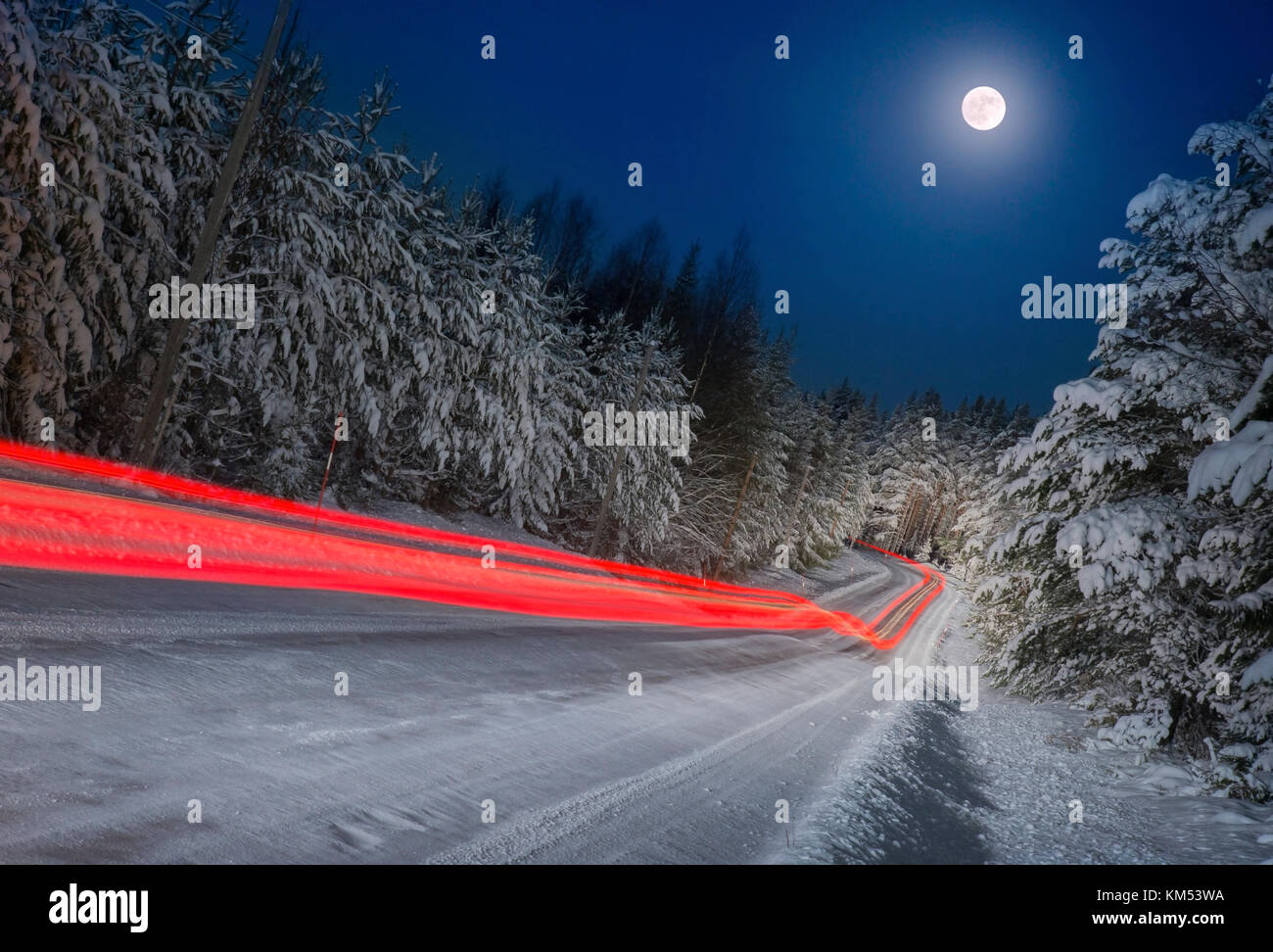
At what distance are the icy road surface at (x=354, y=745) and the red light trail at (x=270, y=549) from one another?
1030 millimetres

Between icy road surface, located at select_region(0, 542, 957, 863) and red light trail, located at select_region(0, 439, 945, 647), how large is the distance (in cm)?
103

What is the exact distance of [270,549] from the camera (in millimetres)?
11555

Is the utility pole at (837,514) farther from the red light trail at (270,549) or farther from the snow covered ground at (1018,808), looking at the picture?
the snow covered ground at (1018,808)

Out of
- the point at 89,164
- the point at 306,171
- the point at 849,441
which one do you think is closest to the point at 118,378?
the point at 89,164

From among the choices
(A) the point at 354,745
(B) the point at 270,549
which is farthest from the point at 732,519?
(A) the point at 354,745

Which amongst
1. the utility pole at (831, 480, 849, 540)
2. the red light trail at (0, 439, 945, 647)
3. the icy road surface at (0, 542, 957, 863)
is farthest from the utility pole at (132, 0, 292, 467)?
the utility pole at (831, 480, 849, 540)

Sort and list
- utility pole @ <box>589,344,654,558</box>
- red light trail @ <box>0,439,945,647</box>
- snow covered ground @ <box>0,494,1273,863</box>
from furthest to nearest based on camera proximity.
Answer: utility pole @ <box>589,344,654,558</box>
red light trail @ <box>0,439,945,647</box>
snow covered ground @ <box>0,494,1273,863</box>

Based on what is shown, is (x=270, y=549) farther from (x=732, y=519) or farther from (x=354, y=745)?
(x=732, y=519)

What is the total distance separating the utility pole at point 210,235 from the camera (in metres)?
13.8

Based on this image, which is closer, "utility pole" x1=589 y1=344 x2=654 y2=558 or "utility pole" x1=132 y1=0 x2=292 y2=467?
"utility pole" x1=132 y1=0 x2=292 y2=467

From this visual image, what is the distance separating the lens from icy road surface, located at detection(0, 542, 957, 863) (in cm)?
353

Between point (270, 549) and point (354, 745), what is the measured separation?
7.70 meters

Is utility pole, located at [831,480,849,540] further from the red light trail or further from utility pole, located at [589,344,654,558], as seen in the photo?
the red light trail

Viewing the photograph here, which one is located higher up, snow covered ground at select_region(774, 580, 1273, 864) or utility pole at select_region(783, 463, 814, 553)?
utility pole at select_region(783, 463, 814, 553)
